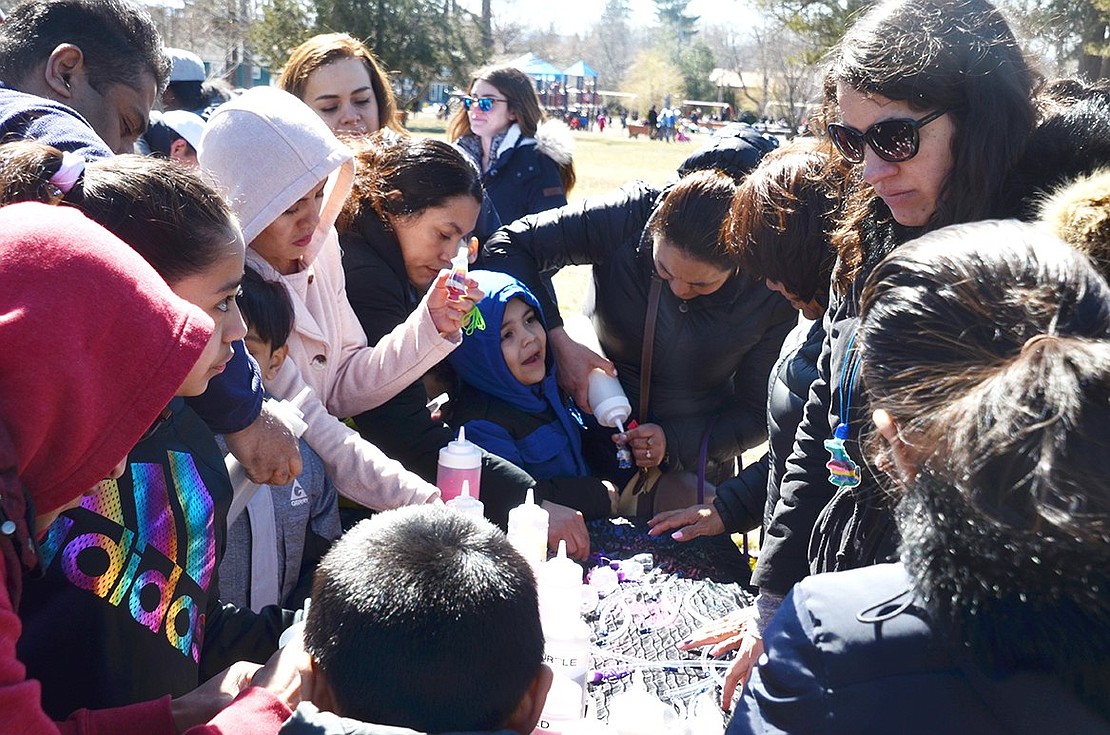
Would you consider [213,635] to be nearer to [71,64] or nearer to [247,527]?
[247,527]

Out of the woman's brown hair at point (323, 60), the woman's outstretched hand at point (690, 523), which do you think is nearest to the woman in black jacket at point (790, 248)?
the woman's outstretched hand at point (690, 523)

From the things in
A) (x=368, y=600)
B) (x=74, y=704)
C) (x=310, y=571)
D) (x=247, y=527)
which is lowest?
(x=310, y=571)

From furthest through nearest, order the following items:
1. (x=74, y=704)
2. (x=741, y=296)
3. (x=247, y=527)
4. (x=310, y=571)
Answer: (x=741, y=296)
(x=310, y=571)
(x=247, y=527)
(x=74, y=704)

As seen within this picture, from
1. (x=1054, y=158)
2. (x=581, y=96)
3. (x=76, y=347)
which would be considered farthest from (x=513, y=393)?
(x=581, y=96)

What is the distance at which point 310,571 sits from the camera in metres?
2.23

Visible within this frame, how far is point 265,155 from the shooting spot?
2.43 m

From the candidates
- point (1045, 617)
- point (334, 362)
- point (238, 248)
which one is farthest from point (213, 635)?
point (1045, 617)

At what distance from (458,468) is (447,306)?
524mm

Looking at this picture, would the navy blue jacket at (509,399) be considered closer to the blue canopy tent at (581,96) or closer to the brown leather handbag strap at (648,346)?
the brown leather handbag strap at (648,346)

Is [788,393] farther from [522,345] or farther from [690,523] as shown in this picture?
[522,345]

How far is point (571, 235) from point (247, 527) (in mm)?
1634

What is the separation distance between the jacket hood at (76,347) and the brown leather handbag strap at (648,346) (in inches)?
79.2

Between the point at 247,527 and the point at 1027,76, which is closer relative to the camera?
the point at 1027,76

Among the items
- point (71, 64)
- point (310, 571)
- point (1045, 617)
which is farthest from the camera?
point (71, 64)
